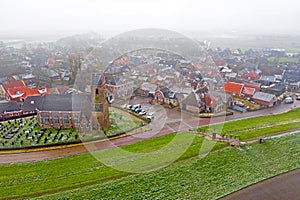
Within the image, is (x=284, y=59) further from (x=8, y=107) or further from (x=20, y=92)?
(x=8, y=107)

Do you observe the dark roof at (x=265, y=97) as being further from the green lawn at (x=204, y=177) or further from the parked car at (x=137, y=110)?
the parked car at (x=137, y=110)

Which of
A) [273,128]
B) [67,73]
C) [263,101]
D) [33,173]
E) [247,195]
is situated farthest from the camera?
[67,73]

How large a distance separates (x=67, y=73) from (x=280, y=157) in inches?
1356

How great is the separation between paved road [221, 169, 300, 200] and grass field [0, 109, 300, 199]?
40 centimetres

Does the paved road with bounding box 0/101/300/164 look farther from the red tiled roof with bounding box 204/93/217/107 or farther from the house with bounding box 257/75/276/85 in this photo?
the house with bounding box 257/75/276/85

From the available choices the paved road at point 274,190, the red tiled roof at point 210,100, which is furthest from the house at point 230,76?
the paved road at point 274,190

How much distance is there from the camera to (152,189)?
1227 centimetres

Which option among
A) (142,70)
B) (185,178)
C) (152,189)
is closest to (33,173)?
(152,189)

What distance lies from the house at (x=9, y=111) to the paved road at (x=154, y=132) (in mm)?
7007

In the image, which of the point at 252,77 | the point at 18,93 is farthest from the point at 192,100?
the point at 252,77

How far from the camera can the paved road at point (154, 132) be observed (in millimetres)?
16016

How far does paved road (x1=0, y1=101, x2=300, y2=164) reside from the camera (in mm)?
16016

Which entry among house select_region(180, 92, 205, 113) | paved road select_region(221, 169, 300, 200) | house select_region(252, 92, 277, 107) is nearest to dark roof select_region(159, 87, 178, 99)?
house select_region(180, 92, 205, 113)

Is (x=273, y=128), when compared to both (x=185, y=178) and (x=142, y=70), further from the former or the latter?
(x=142, y=70)
